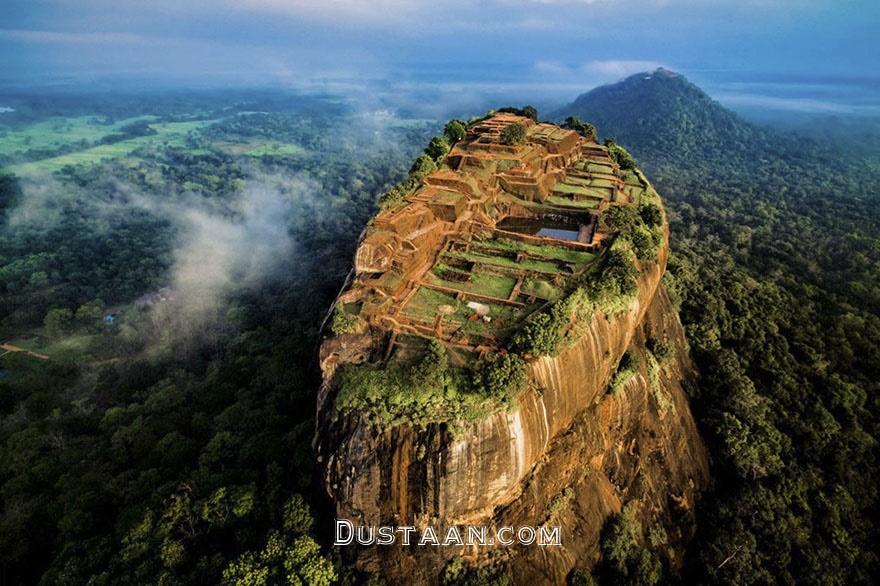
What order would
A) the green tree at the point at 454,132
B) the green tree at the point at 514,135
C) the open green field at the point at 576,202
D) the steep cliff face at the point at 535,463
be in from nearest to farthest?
the steep cliff face at the point at 535,463
the open green field at the point at 576,202
the green tree at the point at 514,135
the green tree at the point at 454,132

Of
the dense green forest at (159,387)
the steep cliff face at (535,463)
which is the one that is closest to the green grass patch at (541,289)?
the steep cliff face at (535,463)

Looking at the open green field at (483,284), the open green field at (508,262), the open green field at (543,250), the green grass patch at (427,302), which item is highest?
the open green field at (543,250)

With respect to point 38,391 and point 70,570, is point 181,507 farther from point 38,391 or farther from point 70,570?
point 38,391

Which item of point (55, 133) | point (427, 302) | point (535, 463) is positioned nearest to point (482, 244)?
point (427, 302)

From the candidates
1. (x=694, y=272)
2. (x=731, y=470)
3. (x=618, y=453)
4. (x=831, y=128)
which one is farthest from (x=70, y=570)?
(x=831, y=128)

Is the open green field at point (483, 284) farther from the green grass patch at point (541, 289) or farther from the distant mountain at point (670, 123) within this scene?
the distant mountain at point (670, 123)

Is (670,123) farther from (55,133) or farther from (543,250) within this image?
(55,133)

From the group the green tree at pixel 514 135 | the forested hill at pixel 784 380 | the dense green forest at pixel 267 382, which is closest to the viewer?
the dense green forest at pixel 267 382
